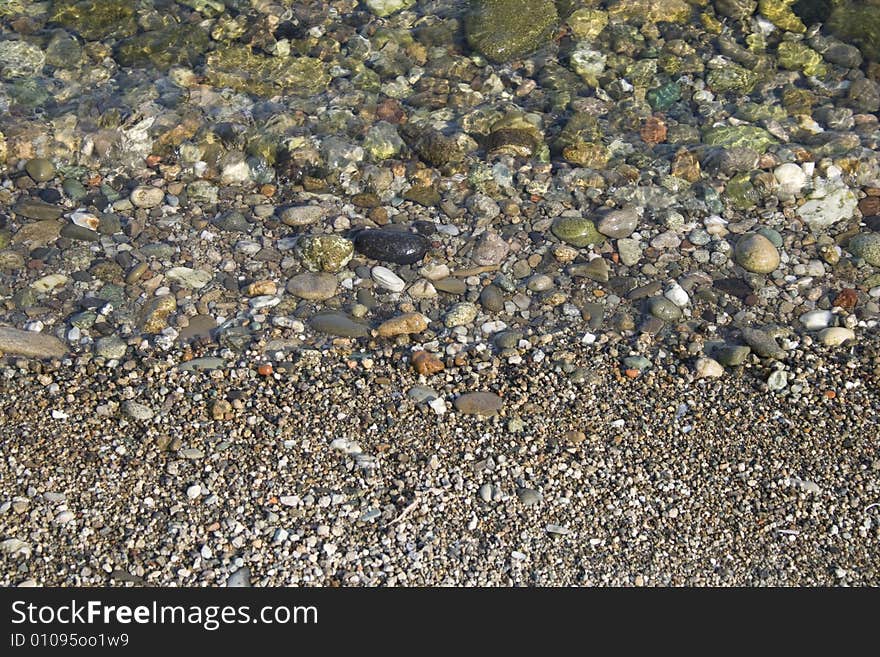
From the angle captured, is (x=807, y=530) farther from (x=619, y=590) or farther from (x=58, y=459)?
(x=58, y=459)

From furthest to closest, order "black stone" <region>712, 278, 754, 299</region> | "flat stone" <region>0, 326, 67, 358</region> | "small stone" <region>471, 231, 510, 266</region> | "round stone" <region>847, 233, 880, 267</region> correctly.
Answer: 1. "round stone" <region>847, 233, 880, 267</region>
2. "small stone" <region>471, 231, 510, 266</region>
3. "black stone" <region>712, 278, 754, 299</region>
4. "flat stone" <region>0, 326, 67, 358</region>

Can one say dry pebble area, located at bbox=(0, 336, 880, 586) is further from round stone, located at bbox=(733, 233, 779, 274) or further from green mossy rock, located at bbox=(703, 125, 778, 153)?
green mossy rock, located at bbox=(703, 125, 778, 153)

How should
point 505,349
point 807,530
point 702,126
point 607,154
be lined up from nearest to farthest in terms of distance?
point 807,530
point 505,349
point 607,154
point 702,126

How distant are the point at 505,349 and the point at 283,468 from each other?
151cm

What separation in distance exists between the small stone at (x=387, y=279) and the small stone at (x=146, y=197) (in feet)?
5.68

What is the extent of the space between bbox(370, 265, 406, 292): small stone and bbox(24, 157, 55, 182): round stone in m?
2.61

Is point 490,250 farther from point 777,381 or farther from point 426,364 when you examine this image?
point 777,381

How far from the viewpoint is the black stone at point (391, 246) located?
5.77m

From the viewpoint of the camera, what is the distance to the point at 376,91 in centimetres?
758

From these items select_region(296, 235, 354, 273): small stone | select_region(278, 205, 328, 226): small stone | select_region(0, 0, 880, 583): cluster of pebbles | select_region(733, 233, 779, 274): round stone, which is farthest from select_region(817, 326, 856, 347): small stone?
select_region(278, 205, 328, 226): small stone

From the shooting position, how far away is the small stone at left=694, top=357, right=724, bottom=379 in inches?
197

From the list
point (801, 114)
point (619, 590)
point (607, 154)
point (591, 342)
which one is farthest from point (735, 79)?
point (619, 590)

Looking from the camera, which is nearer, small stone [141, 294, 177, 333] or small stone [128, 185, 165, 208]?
small stone [141, 294, 177, 333]

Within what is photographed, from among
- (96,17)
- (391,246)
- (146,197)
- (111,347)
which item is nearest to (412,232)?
(391,246)
